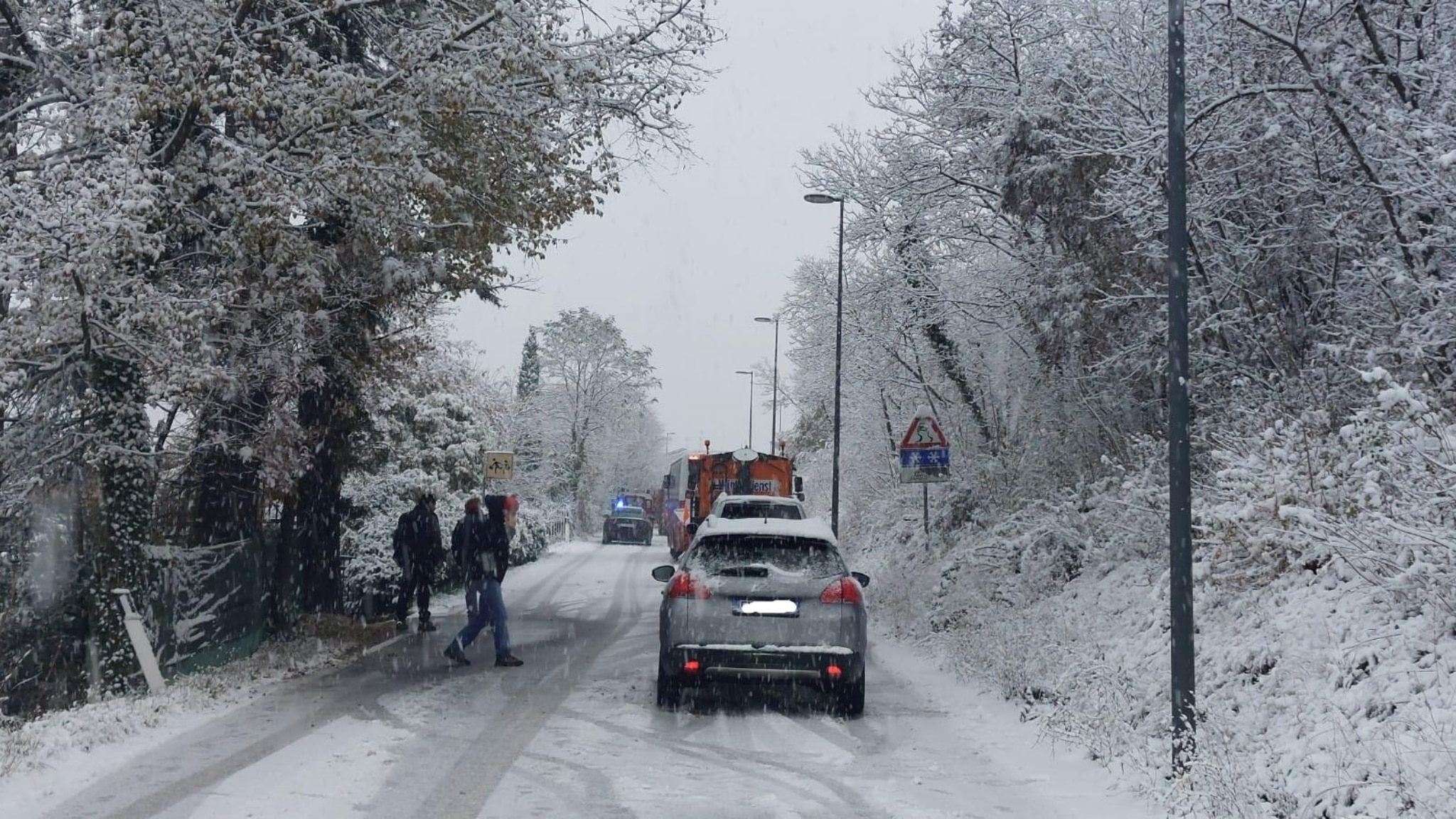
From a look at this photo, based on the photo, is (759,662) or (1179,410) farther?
(759,662)

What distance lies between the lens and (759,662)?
1030cm

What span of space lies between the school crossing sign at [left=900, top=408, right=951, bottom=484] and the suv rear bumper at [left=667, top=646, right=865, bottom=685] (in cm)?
822

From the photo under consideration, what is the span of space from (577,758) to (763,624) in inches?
90.1

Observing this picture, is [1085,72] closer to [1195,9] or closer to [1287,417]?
[1195,9]

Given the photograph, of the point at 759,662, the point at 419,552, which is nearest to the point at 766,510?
the point at 419,552

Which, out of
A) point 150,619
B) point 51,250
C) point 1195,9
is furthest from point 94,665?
point 1195,9

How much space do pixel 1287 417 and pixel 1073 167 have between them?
512 centimetres

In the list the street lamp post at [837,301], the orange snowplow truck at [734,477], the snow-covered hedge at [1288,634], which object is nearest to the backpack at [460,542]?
the snow-covered hedge at [1288,634]

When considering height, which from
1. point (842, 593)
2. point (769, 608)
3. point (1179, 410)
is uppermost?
point (1179, 410)

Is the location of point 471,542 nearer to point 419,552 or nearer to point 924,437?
point 419,552

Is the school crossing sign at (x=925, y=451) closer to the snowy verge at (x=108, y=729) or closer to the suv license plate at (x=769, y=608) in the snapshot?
the suv license plate at (x=769, y=608)

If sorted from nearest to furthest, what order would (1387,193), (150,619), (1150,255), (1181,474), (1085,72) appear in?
1. (1181,474)
2. (1387,193)
3. (150,619)
4. (1150,255)
5. (1085,72)

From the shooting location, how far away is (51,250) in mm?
9062

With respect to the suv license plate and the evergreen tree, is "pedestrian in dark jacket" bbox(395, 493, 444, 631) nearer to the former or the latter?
the suv license plate
